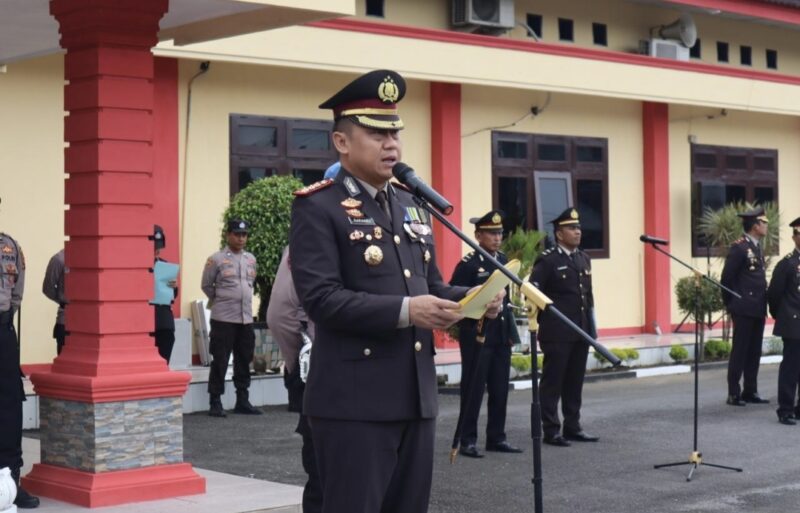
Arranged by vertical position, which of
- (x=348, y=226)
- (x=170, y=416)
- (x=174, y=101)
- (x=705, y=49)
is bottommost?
(x=170, y=416)

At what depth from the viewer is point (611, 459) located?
38.6 ft

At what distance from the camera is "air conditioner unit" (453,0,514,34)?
21.0 meters

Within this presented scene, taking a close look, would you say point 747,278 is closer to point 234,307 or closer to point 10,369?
point 234,307

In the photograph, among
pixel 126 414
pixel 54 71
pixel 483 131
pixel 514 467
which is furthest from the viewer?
pixel 483 131

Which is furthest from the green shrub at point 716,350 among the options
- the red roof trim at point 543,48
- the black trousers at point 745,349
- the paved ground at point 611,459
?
the black trousers at point 745,349

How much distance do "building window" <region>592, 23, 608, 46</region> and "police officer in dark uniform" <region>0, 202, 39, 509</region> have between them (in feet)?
52.2

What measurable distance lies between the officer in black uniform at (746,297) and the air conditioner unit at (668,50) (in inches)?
348

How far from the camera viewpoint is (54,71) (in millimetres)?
16594

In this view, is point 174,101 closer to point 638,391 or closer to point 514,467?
point 638,391

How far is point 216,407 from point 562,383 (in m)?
3.85

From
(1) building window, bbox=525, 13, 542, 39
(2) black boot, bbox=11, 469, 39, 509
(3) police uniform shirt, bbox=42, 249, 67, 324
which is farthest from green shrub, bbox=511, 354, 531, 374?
(2) black boot, bbox=11, 469, 39, 509

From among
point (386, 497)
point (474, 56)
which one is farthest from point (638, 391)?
point (386, 497)

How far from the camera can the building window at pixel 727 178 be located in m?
25.0

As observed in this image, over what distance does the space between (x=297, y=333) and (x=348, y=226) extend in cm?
248
